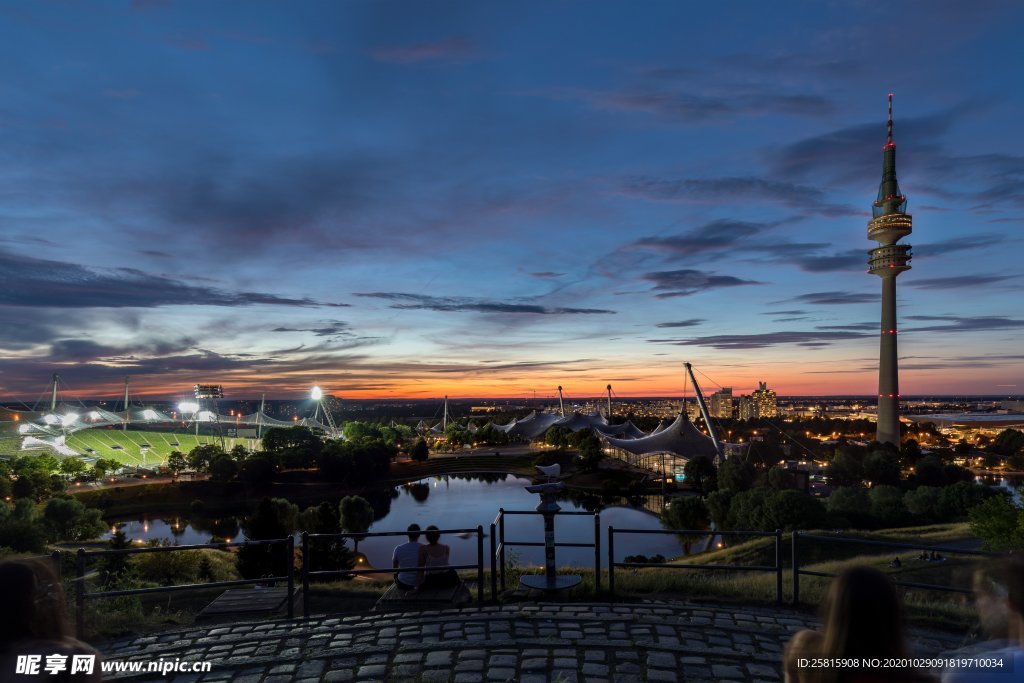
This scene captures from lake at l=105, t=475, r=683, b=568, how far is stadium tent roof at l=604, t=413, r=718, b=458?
26.2 feet

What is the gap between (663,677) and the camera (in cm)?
547

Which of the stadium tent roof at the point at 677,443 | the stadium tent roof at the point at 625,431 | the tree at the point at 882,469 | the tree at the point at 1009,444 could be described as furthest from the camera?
the tree at the point at 1009,444

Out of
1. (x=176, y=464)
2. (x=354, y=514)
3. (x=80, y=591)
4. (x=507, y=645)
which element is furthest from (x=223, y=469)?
(x=507, y=645)

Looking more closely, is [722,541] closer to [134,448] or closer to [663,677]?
[663,677]

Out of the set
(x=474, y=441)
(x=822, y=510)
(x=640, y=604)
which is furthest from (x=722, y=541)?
(x=474, y=441)

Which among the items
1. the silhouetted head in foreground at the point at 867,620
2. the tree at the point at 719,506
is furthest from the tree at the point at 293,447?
the silhouetted head in foreground at the point at 867,620

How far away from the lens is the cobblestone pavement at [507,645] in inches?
221

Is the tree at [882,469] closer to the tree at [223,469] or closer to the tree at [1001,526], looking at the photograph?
the tree at [1001,526]

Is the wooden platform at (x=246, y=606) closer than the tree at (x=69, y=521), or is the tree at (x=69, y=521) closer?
the wooden platform at (x=246, y=606)

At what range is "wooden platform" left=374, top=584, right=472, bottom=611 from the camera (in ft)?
24.9

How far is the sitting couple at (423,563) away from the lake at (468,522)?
15468 millimetres

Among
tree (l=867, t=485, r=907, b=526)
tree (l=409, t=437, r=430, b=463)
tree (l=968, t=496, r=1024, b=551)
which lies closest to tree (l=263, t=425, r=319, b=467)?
tree (l=409, t=437, r=430, b=463)

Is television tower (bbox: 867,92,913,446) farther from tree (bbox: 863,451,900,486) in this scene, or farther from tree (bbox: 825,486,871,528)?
tree (bbox: 825,486,871,528)

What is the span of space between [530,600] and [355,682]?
9.68ft
